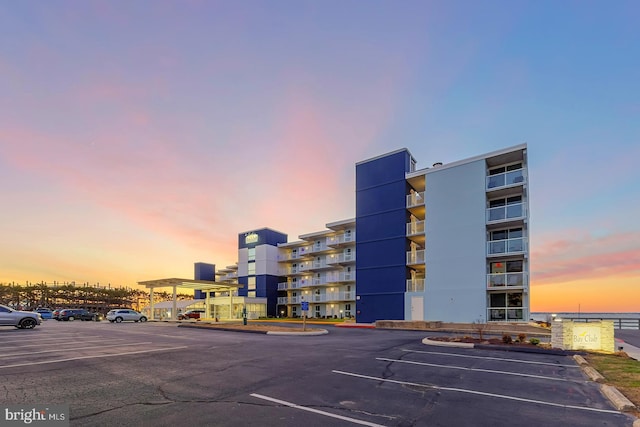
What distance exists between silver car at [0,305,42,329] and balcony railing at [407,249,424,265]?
3329cm

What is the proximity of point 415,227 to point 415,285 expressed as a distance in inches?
236

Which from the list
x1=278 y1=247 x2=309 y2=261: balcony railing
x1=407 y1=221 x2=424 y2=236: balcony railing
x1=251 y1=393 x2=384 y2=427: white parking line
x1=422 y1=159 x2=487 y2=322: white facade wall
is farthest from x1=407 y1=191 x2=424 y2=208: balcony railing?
x1=251 y1=393 x2=384 y2=427: white parking line

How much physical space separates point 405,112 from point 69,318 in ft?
173

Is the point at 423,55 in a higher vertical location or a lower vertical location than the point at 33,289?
higher

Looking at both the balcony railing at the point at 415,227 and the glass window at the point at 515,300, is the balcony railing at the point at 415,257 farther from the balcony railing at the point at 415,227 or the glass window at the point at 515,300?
the glass window at the point at 515,300

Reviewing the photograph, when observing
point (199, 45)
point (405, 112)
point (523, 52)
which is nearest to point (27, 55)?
point (199, 45)

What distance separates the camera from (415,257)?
35.6 metres

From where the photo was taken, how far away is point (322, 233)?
182 feet

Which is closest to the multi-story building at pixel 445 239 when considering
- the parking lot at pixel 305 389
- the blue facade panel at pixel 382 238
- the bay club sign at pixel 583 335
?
the blue facade panel at pixel 382 238

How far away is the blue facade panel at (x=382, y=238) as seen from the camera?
35.8 metres

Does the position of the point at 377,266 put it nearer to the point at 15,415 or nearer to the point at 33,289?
the point at 15,415

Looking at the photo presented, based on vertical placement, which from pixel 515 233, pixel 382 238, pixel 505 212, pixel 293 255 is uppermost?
pixel 505 212

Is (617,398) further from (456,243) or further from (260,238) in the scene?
(260,238)

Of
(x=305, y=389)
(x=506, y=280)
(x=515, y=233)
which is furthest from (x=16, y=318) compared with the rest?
(x=515, y=233)
